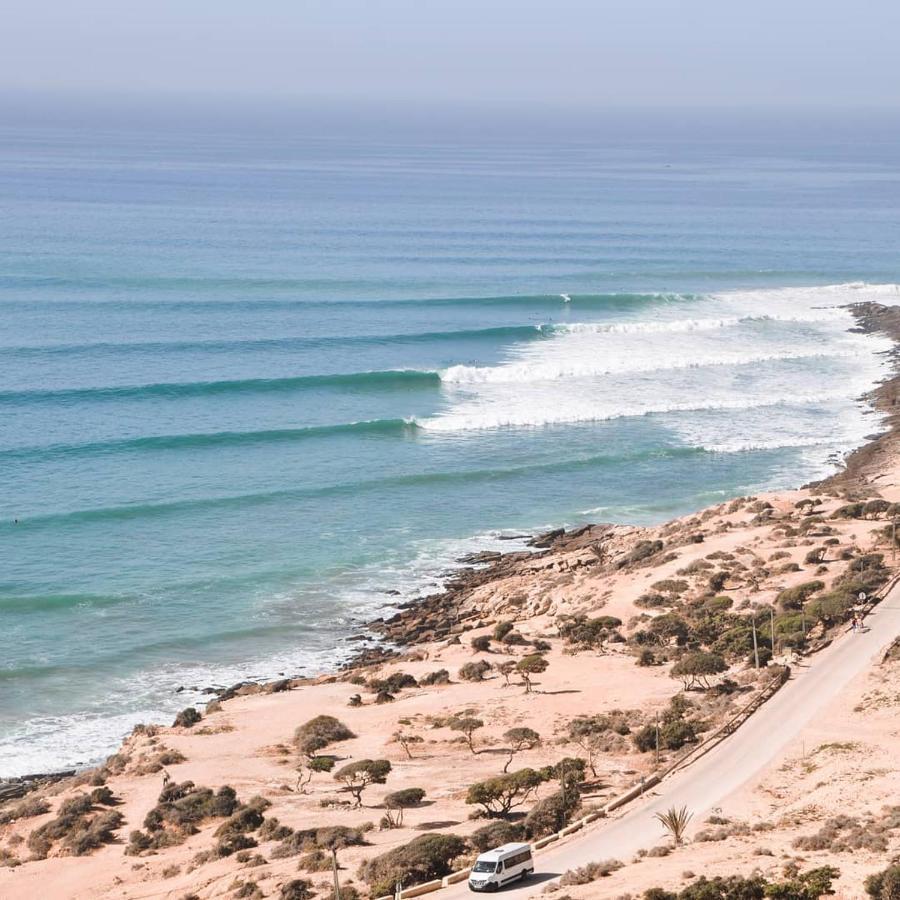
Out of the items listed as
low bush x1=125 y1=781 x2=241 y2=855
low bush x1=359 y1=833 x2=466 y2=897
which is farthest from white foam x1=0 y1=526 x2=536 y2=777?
low bush x1=359 y1=833 x2=466 y2=897

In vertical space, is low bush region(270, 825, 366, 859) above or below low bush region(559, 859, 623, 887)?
below

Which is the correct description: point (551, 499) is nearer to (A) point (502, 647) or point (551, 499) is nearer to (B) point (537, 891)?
(A) point (502, 647)

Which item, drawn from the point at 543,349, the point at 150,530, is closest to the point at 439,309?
the point at 543,349

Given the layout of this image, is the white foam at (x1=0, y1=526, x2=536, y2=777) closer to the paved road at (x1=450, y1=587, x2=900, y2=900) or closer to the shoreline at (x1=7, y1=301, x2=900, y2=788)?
the shoreline at (x1=7, y1=301, x2=900, y2=788)

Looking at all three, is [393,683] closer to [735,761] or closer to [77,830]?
[77,830]

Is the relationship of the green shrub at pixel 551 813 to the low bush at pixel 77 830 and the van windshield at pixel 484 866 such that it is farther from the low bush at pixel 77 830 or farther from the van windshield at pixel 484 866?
Result: the low bush at pixel 77 830

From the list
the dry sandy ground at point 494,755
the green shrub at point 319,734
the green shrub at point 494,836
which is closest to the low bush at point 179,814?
the dry sandy ground at point 494,755

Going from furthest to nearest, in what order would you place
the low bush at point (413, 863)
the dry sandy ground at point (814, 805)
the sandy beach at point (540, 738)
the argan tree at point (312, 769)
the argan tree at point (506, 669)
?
the argan tree at point (506, 669), the argan tree at point (312, 769), the sandy beach at point (540, 738), the low bush at point (413, 863), the dry sandy ground at point (814, 805)

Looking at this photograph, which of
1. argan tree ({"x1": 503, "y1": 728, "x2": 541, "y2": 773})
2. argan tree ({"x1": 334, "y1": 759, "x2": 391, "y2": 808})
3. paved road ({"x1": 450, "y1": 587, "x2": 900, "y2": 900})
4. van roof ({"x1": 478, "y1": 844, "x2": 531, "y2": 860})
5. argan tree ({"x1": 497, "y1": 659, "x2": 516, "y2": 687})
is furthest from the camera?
argan tree ({"x1": 497, "y1": 659, "x2": 516, "y2": 687})
